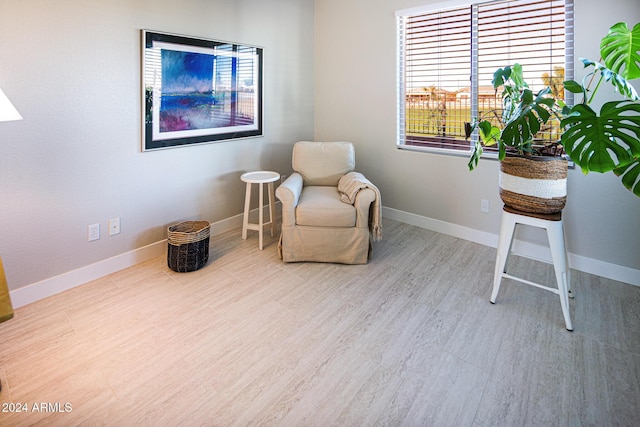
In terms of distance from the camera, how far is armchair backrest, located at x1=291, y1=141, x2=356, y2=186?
11.4 ft

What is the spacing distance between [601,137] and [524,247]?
166 centimetres

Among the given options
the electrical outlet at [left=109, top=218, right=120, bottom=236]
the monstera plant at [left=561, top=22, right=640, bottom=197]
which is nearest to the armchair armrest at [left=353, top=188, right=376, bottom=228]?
the monstera plant at [left=561, top=22, right=640, bottom=197]

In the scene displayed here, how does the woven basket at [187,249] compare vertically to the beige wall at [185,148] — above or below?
below

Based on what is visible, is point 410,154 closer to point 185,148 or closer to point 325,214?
point 325,214

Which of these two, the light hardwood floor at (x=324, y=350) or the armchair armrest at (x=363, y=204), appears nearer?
the light hardwood floor at (x=324, y=350)

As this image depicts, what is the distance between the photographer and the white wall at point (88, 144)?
2264 mm

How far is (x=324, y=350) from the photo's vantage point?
1.99m

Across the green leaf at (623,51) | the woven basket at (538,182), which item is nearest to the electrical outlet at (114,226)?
the woven basket at (538,182)

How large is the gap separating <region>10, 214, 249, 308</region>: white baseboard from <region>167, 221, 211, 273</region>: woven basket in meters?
0.29

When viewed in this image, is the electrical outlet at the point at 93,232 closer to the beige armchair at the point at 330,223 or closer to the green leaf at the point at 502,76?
the beige armchair at the point at 330,223

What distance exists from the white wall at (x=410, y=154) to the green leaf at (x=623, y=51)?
2.56 feet

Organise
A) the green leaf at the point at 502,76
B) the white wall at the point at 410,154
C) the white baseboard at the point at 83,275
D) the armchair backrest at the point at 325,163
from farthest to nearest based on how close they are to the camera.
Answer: the armchair backrest at the point at 325,163 → the white wall at the point at 410,154 → the white baseboard at the point at 83,275 → the green leaf at the point at 502,76

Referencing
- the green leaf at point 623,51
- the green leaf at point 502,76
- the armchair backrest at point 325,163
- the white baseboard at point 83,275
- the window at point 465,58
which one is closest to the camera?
the green leaf at point 623,51

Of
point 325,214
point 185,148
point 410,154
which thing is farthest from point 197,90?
point 410,154
